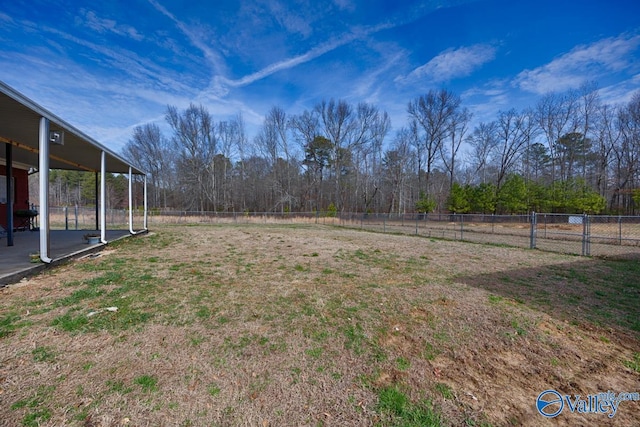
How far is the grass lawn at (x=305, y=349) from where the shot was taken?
2006mm

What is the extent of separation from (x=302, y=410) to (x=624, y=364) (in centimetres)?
323

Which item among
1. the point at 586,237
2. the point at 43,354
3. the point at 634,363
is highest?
the point at 586,237

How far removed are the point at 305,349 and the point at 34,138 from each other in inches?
364

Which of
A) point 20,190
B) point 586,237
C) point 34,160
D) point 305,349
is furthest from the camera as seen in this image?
point 20,190

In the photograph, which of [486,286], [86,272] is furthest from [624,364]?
[86,272]

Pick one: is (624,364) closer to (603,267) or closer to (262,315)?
(262,315)

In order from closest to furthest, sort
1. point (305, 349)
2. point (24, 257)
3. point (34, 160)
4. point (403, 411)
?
point (403, 411) < point (305, 349) < point (24, 257) < point (34, 160)

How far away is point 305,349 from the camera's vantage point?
9.38ft

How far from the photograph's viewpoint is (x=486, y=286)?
5.24m

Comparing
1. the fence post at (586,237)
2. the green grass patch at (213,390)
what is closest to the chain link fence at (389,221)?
the fence post at (586,237)

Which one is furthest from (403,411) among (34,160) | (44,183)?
(34,160)

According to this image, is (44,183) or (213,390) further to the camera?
(44,183)

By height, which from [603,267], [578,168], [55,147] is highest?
[578,168]

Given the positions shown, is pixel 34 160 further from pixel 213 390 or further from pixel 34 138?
pixel 213 390
